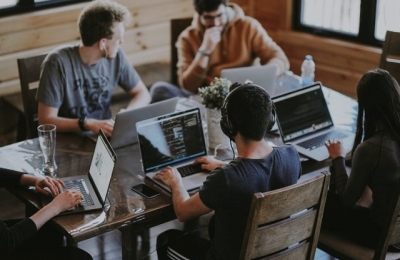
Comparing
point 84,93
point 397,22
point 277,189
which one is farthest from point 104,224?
point 397,22

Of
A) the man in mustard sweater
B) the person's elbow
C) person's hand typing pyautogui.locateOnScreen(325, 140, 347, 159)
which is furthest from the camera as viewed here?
the man in mustard sweater

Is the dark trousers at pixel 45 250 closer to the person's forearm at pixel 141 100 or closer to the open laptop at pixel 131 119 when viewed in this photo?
the open laptop at pixel 131 119

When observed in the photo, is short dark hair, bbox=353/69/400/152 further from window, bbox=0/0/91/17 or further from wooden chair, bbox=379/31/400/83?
window, bbox=0/0/91/17

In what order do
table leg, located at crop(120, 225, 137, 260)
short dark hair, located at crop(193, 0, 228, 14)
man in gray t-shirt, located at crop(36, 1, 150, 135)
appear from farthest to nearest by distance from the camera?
1. short dark hair, located at crop(193, 0, 228, 14)
2. man in gray t-shirt, located at crop(36, 1, 150, 135)
3. table leg, located at crop(120, 225, 137, 260)

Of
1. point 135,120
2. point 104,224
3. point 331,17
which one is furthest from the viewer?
point 331,17

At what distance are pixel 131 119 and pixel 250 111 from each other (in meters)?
0.88

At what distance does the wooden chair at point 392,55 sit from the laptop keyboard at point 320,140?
25.7 inches

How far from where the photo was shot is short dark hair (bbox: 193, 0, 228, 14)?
4.04m

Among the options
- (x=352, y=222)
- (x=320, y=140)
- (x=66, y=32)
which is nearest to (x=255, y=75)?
(x=320, y=140)

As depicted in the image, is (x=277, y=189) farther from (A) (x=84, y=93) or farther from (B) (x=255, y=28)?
(B) (x=255, y=28)

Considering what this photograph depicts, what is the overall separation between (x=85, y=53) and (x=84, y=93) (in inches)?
8.3

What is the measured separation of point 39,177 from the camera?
9.23 ft

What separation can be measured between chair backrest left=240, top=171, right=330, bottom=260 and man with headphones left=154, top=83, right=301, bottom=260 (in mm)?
76

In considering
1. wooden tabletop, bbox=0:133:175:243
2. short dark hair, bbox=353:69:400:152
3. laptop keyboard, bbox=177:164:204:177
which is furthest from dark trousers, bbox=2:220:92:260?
short dark hair, bbox=353:69:400:152
